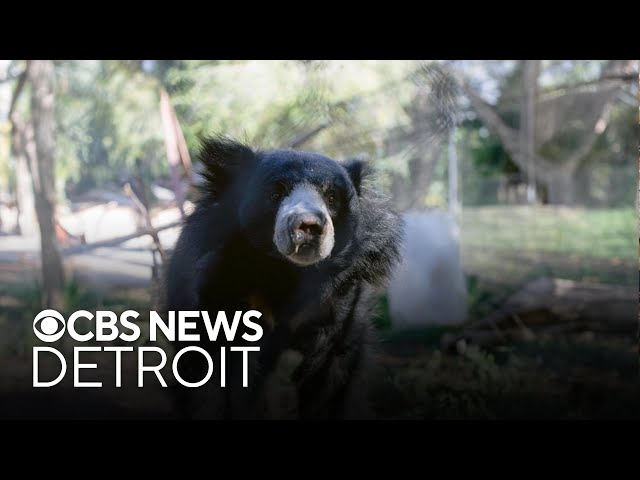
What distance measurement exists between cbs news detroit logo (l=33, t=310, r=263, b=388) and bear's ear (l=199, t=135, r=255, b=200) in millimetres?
363

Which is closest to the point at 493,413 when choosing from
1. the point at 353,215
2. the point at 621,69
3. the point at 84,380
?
the point at 353,215

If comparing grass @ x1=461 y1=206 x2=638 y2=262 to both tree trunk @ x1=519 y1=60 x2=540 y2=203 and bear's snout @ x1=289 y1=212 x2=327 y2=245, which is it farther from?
bear's snout @ x1=289 y1=212 x2=327 y2=245

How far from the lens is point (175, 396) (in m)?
2.06

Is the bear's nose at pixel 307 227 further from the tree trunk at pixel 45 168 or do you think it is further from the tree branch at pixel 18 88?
the tree branch at pixel 18 88

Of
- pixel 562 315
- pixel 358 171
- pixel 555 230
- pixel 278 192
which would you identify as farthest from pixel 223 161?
pixel 555 230

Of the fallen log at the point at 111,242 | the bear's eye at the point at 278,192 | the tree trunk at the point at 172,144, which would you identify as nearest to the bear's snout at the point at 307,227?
the bear's eye at the point at 278,192

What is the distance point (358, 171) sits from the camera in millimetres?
1872

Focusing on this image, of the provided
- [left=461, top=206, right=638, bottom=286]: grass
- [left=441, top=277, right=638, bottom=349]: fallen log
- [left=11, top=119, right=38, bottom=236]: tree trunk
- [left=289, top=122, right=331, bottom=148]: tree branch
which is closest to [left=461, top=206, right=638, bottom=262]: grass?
[left=461, top=206, right=638, bottom=286]: grass

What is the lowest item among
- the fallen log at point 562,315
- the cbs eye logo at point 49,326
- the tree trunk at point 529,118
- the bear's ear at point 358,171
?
the fallen log at point 562,315

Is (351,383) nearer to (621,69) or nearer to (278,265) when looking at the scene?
(278,265)

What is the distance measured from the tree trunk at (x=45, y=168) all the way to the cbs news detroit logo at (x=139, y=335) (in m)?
0.88

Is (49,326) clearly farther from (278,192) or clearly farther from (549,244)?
(549,244)

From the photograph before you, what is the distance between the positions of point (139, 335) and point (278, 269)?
76 cm

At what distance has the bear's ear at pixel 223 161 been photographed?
184 cm
